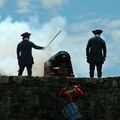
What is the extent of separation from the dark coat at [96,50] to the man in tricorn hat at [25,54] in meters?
1.57

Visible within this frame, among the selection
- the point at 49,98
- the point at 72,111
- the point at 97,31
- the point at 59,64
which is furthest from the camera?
the point at 59,64

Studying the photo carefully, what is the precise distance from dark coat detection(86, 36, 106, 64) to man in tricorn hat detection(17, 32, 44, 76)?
5.15 feet

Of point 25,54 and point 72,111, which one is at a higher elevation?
point 25,54

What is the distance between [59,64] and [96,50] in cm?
148

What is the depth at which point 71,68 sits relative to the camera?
66.4 ft

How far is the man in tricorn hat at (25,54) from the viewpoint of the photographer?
1950 cm

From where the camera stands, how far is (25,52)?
64.4 ft

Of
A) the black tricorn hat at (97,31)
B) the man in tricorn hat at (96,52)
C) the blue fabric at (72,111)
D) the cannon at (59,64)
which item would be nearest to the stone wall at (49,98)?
the man in tricorn hat at (96,52)

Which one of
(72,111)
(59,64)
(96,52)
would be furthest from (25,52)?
(72,111)

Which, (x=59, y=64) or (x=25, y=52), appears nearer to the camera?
(x=25, y=52)

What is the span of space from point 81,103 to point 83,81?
0.68 metres

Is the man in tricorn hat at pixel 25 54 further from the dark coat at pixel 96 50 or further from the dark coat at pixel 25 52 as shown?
the dark coat at pixel 96 50

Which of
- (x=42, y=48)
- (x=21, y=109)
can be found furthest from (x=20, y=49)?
(x=21, y=109)

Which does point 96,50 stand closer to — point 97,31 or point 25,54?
point 97,31
